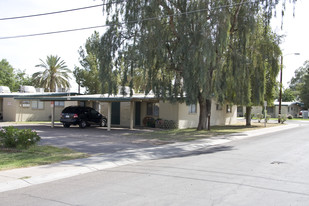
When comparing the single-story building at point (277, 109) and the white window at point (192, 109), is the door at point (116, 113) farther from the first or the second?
the single-story building at point (277, 109)

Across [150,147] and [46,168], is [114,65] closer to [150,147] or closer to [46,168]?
[150,147]

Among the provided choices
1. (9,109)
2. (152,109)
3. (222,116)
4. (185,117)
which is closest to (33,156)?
(185,117)

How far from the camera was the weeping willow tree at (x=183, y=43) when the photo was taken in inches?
687

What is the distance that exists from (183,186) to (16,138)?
7.98 metres

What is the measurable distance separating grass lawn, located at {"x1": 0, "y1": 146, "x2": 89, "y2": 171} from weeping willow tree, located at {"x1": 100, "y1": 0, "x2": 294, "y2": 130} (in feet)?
27.0

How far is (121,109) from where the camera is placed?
28016 millimetres

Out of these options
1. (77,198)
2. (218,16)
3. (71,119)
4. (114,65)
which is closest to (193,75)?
(218,16)

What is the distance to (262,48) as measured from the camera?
21.5m

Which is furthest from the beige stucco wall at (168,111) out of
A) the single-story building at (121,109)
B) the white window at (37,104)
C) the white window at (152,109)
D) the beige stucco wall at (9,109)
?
the beige stucco wall at (9,109)

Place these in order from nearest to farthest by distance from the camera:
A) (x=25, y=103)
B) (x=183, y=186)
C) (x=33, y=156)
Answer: (x=183, y=186) → (x=33, y=156) → (x=25, y=103)

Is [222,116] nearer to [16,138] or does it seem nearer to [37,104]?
[37,104]

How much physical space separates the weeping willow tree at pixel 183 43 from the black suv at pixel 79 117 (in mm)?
5465

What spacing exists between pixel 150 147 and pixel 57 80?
113ft

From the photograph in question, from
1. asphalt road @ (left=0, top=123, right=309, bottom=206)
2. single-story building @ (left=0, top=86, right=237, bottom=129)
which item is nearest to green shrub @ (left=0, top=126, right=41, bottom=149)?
asphalt road @ (left=0, top=123, right=309, bottom=206)
